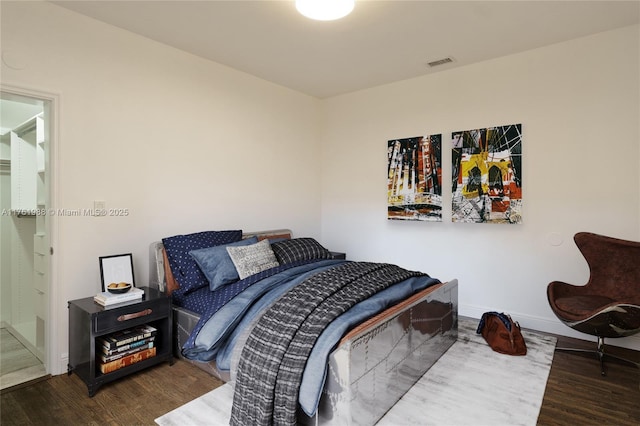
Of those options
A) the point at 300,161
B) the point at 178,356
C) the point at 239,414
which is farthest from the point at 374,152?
the point at 239,414

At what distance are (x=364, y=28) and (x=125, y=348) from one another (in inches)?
124

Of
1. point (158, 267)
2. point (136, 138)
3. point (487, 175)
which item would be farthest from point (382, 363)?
point (136, 138)

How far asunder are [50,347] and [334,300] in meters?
2.19

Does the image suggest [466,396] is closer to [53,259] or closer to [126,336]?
[126,336]

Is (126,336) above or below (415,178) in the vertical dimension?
below

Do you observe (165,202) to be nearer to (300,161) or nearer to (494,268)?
(300,161)

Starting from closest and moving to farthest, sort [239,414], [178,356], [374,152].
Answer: [239,414] < [178,356] < [374,152]

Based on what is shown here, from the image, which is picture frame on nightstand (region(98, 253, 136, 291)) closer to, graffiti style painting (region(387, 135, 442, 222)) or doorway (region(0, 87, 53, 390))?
doorway (region(0, 87, 53, 390))

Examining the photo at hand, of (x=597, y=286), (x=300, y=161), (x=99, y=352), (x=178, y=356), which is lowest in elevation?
(x=178, y=356)

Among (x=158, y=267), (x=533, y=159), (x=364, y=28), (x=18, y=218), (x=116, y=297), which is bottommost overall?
(x=116, y=297)

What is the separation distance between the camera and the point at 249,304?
237 centimetres

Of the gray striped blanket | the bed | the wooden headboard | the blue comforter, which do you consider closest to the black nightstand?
the bed

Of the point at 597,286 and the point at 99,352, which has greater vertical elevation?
the point at 597,286

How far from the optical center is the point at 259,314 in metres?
2.29
